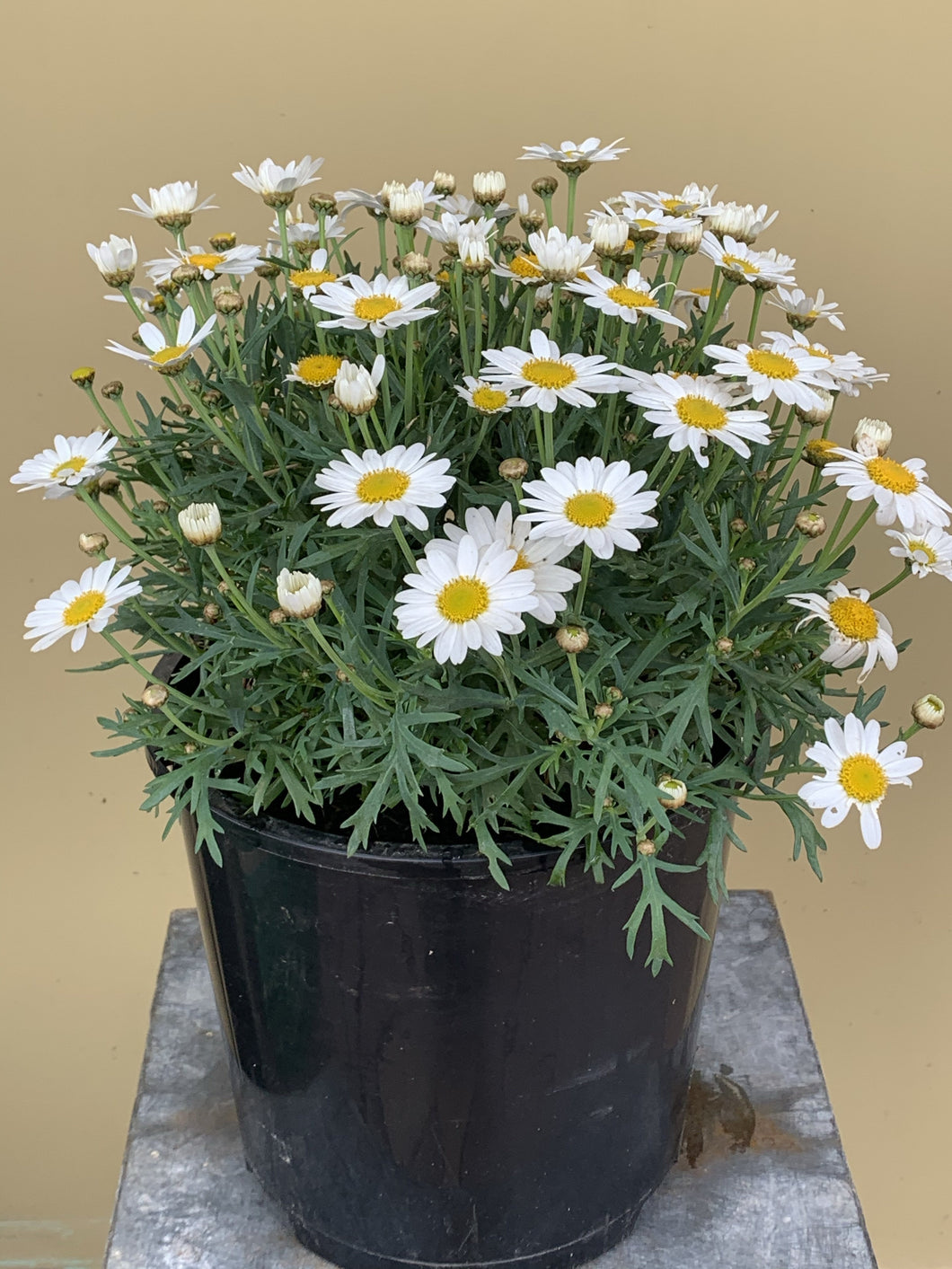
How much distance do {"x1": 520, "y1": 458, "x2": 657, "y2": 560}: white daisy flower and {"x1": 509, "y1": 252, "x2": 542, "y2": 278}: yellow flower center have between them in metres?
0.17

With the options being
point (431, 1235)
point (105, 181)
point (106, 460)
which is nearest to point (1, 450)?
point (105, 181)

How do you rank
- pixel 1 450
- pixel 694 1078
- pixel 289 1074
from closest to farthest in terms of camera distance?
pixel 289 1074, pixel 694 1078, pixel 1 450

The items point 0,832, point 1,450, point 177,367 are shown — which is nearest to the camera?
point 177,367

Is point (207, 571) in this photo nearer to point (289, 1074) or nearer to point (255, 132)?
point (289, 1074)

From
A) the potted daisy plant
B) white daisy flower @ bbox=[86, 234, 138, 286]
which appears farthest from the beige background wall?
white daisy flower @ bbox=[86, 234, 138, 286]

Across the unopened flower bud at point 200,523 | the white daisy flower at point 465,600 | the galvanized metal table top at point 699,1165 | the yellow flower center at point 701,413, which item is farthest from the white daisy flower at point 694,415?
the galvanized metal table top at point 699,1165

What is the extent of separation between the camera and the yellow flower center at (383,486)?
0.58 m

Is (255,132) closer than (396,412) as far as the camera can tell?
No

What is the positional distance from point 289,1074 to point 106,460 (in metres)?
0.39

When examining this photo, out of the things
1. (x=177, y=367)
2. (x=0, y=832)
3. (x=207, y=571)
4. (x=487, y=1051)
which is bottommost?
(x=0, y=832)

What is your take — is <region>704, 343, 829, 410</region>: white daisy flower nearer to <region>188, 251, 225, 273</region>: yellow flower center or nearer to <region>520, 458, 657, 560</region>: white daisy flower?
<region>520, 458, 657, 560</region>: white daisy flower

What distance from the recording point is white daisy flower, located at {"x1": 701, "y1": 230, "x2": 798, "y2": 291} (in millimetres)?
695

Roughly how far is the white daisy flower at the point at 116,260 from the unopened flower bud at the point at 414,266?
0.15 m

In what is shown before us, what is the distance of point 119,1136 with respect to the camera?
150cm
